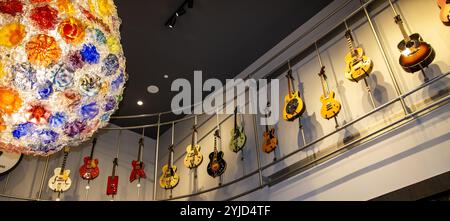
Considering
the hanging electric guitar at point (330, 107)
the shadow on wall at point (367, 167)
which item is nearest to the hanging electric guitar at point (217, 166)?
the shadow on wall at point (367, 167)

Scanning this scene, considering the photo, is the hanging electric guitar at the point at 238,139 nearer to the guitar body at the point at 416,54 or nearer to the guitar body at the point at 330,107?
the guitar body at the point at 330,107

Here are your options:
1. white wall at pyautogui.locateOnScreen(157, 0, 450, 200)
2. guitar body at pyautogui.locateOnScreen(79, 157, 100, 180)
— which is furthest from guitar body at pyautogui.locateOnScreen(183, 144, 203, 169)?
guitar body at pyautogui.locateOnScreen(79, 157, 100, 180)

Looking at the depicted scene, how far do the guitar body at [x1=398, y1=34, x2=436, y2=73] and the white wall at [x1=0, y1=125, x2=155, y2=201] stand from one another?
4.17m

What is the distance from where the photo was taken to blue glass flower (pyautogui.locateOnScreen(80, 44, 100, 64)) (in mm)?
1767

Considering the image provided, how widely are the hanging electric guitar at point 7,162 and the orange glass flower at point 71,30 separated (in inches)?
130

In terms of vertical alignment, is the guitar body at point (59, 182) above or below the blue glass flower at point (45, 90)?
above

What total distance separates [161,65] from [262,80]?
51.7 inches

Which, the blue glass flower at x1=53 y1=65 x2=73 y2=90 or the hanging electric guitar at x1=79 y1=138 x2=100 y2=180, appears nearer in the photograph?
the blue glass flower at x1=53 y1=65 x2=73 y2=90

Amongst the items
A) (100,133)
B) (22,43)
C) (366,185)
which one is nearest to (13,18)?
(22,43)

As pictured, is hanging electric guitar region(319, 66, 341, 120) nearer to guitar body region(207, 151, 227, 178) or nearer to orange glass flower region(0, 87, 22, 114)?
guitar body region(207, 151, 227, 178)

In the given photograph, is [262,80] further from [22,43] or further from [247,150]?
[22,43]

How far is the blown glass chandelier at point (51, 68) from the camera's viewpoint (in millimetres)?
1713

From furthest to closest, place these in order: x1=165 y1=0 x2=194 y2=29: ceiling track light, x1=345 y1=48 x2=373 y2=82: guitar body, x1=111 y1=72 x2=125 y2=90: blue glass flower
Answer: x1=165 y1=0 x2=194 y2=29: ceiling track light, x1=345 y1=48 x2=373 y2=82: guitar body, x1=111 y1=72 x2=125 y2=90: blue glass flower

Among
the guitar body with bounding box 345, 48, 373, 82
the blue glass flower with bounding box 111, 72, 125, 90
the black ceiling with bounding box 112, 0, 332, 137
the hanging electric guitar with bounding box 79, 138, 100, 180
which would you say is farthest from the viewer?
the hanging electric guitar with bounding box 79, 138, 100, 180
